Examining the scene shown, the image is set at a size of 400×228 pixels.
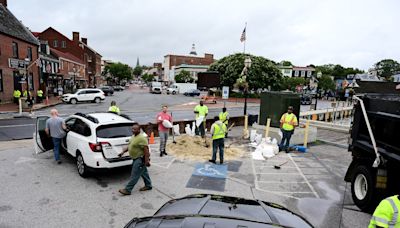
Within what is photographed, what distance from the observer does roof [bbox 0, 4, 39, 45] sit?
26.0 m

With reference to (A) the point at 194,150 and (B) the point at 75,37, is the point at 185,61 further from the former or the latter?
(A) the point at 194,150

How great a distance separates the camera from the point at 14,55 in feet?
88.5

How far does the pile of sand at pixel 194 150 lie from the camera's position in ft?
30.3

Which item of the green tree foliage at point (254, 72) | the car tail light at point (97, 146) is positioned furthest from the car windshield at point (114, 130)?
the green tree foliage at point (254, 72)

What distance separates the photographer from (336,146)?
38.3ft

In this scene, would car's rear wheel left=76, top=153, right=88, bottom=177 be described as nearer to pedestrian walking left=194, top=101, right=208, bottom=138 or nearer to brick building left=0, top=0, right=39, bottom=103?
pedestrian walking left=194, top=101, right=208, bottom=138

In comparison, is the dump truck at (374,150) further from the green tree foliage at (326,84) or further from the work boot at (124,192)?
the green tree foliage at (326,84)

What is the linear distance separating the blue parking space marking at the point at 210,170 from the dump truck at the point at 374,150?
126 inches

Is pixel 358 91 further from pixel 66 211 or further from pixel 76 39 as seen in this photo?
pixel 76 39

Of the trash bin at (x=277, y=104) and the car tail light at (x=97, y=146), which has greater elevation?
the trash bin at (x=277, y=104)

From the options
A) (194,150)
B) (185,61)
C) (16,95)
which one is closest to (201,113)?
(194,150)

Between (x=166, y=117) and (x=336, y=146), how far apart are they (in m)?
7.74

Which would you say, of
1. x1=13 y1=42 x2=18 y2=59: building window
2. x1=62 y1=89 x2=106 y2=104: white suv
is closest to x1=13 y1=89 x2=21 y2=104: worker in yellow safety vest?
x1=62 y1=89 x2=106 y2=104: white suv

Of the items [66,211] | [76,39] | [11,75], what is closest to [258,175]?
[66,211]
